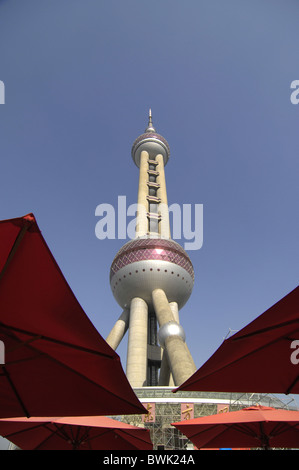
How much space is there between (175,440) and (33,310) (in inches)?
732

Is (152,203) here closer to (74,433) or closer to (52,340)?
(74,433)

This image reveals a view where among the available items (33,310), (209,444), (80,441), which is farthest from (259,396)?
(33,310)

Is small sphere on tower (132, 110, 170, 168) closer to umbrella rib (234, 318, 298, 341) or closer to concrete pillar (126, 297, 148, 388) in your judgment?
concrete pillar (126, 297, 148, 388)

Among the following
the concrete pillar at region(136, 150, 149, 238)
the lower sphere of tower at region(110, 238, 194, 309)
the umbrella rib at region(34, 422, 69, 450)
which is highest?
the concrete pillar at region(136, 150, 149, 238)

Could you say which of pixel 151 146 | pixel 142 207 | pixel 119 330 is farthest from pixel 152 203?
pixel 119 330

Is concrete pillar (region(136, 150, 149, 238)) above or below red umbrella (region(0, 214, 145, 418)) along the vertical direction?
above

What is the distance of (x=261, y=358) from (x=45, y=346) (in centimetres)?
245

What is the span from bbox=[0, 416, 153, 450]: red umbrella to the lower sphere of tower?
25.3m

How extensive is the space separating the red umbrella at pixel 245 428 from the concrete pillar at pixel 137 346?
18945mm

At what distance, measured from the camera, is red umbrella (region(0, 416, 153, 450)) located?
216 inches

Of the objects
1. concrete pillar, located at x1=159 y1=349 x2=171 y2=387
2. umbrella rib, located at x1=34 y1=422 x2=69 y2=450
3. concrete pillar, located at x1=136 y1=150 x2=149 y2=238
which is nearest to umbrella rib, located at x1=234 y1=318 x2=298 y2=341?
umbrella rib, located at x1=34 y1=422 x2=69 y2=450

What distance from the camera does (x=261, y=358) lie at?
365 cm

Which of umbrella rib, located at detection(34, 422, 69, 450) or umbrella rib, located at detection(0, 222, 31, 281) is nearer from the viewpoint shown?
umbrella rib, located at detection(0, 222, 31, 281)

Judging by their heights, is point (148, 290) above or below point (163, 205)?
below
